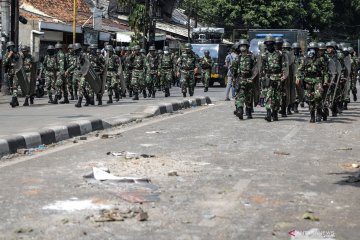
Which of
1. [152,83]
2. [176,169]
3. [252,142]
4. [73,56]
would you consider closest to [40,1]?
[152,83]

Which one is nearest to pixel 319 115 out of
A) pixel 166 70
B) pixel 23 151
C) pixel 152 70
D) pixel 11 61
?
pixel 23 151

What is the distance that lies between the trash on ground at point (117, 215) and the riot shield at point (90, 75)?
450 inches

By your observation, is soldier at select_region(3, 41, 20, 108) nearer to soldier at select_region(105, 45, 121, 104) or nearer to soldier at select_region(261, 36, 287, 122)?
soldier at select_region(105, 45, 121, 104)

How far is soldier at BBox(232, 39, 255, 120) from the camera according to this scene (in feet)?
45.2

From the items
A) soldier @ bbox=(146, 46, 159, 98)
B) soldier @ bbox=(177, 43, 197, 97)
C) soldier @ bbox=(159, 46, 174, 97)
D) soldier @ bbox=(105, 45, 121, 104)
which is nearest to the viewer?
soldier @ bbox=(105, 45, 121, 104)

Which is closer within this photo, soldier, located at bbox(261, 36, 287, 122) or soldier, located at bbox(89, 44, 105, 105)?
soldier, located at bbox(261, 36, 287, 122)

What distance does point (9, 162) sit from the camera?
859cm

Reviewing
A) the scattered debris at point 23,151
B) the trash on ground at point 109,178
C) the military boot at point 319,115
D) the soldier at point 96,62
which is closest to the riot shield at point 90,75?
the soldier at point 96,62

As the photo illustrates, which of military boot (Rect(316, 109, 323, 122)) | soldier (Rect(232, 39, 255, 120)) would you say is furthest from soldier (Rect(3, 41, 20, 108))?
military boot (Rect(316, 109, 323, 122))

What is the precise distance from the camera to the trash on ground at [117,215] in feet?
17.6

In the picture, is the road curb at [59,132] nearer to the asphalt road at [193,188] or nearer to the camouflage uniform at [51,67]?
the asphalt road at [193,188]

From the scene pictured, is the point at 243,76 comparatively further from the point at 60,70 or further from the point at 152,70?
the point at 152,70

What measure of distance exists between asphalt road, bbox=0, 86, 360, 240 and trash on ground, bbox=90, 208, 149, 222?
4cm

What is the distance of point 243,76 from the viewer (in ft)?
45.2
